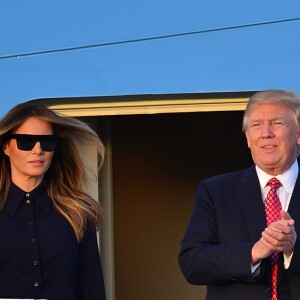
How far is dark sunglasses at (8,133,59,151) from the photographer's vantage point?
298 cm

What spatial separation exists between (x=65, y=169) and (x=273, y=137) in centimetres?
81

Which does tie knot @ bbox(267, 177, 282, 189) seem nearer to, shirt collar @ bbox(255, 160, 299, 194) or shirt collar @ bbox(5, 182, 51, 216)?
shirt collar @ bbox(255, 160, 299, 194)

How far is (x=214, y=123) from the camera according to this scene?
6762 mm

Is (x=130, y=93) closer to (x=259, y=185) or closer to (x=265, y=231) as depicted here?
(x=259, y=185)

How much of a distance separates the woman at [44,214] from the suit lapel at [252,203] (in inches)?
22.2

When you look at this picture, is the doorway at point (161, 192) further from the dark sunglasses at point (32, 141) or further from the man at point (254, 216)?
the man at point (254, 216)

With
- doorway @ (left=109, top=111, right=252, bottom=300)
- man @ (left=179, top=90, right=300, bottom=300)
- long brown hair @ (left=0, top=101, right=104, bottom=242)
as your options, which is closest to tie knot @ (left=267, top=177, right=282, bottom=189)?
man @ (left=179, top=90, right=300, bottom=300)

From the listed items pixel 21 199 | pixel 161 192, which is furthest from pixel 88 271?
pixel 161 192

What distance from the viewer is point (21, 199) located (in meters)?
2.99

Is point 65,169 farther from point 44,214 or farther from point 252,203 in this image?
point 252,203

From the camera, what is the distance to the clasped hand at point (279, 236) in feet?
8.43

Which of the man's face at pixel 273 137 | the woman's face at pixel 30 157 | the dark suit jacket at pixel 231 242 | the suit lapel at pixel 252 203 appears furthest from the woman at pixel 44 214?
the man's face at pixel 273 137

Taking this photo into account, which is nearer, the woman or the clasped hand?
the clasped hand

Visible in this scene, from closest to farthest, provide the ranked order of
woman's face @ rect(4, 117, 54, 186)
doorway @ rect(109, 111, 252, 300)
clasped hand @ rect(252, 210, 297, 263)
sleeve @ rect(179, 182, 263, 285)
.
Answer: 1. clasped hand @ rect(252, 210, 297, 263)
2. sleeve @ rect(179, 182, 263, 285)
3. woman's face @ rect(4, 117, 54, 186)
4. doorway @ rect(109, 111, 252, 300)
